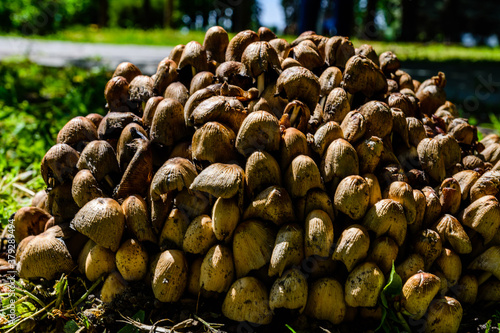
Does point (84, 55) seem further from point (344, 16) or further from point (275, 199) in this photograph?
point (275, 199)

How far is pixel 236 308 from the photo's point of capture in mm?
1293

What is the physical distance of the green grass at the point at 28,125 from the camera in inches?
96.8

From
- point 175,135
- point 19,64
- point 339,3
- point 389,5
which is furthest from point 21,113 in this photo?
point 389,5

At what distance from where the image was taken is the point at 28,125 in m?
3.25

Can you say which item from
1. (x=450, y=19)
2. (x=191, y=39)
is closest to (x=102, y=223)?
(x=191, y=39)

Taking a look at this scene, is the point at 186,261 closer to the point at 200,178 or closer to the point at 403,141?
the point at 200,178

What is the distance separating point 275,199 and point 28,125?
8.27 ft

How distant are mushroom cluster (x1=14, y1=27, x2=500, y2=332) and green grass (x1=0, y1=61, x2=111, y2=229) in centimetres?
85

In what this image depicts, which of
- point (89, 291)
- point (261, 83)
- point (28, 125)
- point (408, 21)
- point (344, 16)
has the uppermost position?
point (408, 21)

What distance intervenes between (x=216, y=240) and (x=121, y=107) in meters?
0.66

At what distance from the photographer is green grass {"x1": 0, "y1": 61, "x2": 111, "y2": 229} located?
2459mm

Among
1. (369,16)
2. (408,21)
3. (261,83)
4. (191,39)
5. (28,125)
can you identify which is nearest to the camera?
(261,83)

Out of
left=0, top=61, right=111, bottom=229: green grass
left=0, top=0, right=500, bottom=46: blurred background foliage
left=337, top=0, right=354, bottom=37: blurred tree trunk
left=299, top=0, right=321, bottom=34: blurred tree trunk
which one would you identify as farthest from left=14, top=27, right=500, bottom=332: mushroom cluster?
left=0, top=0, right=500, bottom=46: blurred background foliage

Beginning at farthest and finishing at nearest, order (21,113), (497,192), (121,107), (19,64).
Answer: (19,64) → (21,113) → (121,107) → (497,192)
